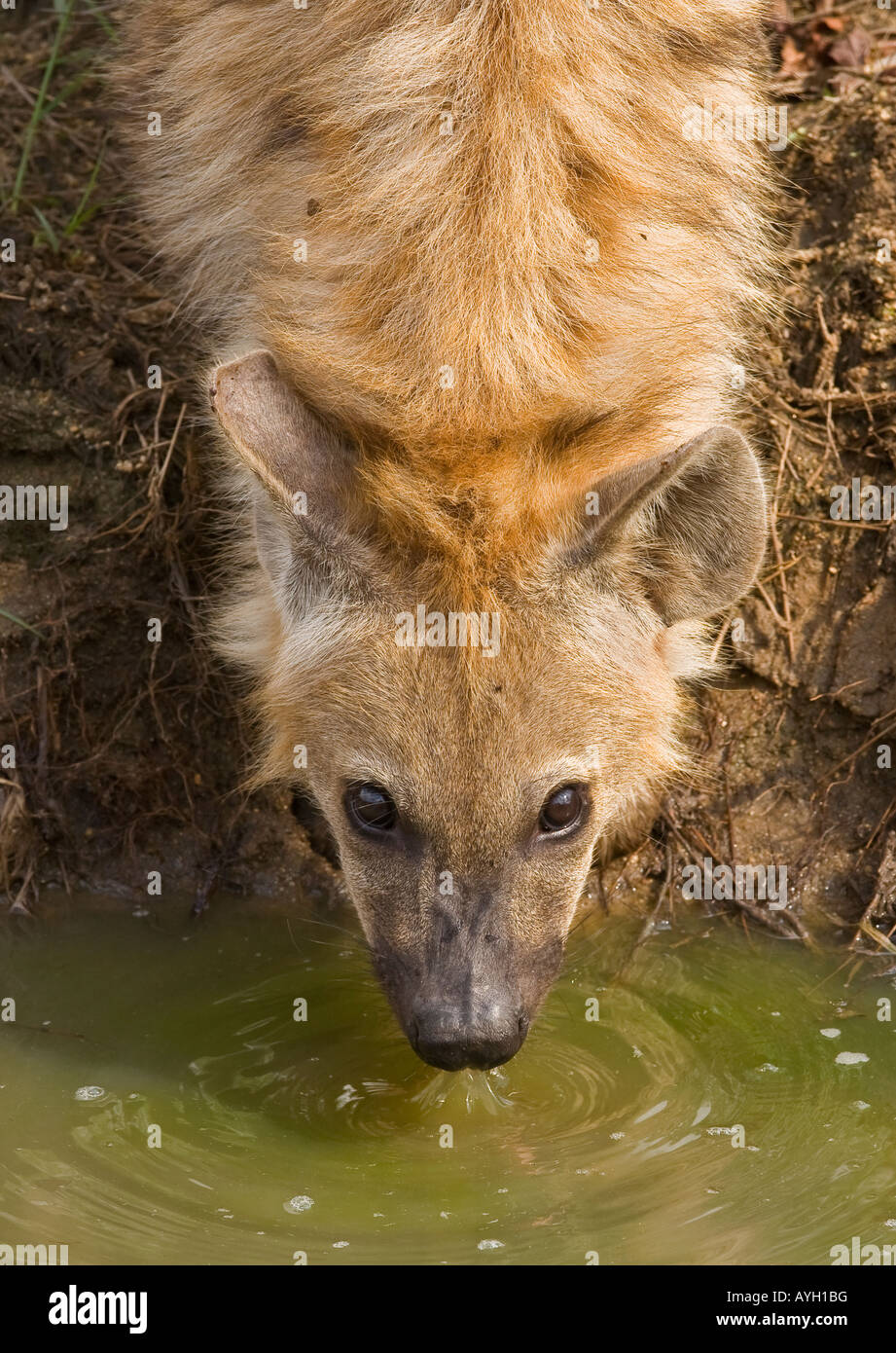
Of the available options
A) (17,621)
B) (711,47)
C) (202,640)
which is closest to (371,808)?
(202,640)

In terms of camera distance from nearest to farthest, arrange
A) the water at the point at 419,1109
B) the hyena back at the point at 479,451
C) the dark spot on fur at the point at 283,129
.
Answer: the hyena back at the point at 479,451 → the water at the point at 419,1109 → the dark spot on fur at the point at 283,129

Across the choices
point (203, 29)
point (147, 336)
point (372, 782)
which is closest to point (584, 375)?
point (372, 782)

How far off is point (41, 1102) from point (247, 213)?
2.63 metres

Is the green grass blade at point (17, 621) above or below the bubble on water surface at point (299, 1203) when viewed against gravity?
above

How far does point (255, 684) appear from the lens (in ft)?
15.8

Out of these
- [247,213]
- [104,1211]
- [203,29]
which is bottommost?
[104,1211]

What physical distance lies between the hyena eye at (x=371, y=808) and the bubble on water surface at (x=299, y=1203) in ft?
3.15

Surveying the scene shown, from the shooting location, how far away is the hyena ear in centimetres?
379

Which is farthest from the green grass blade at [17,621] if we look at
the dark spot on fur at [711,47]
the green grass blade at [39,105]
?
the dark spot on fur at [711,47]

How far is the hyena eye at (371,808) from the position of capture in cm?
409

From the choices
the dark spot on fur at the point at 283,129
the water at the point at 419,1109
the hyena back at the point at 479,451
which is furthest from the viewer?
the dark spot on fur at the point at 283,129

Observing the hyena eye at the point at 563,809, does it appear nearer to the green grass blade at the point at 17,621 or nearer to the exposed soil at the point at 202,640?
the exposed soil at the point at 202,640

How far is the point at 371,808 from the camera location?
13.6 feet

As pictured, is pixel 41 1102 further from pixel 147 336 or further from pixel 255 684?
pixel 147 336
